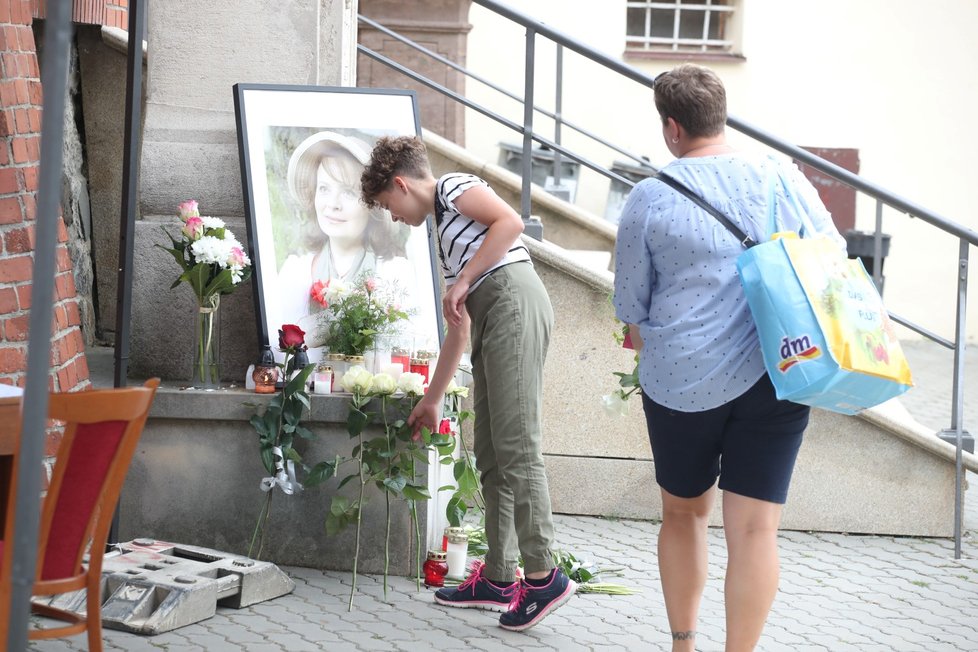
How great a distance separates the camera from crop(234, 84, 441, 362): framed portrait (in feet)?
17.1

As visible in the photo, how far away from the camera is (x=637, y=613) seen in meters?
4.78

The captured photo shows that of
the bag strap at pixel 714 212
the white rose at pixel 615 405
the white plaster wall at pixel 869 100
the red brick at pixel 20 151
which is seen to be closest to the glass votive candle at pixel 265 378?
the red brick at pixel 20 151

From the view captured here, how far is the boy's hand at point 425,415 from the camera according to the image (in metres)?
4.63

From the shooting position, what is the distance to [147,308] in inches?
211

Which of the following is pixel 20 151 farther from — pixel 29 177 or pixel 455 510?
pixel 455 510

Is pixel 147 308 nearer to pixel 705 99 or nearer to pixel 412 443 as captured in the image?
pixel 412 443

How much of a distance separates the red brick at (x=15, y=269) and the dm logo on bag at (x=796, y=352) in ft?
9.36

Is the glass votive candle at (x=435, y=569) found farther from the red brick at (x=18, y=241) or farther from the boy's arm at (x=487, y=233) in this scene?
the red brick at (x=18, y=241)

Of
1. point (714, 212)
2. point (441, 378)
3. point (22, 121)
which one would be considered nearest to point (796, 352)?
point (714, 212)

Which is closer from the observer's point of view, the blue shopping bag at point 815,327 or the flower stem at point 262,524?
the blue shopping bag at point 815,327

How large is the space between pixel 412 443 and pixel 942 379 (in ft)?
24.8

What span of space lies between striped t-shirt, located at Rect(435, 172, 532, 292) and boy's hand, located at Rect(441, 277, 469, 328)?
0.06 metres

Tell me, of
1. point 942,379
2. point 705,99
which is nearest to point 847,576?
point 705,99

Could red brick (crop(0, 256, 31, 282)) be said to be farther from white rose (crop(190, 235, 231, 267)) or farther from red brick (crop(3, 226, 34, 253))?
white rose (crop(190, 235, 231, 267))
